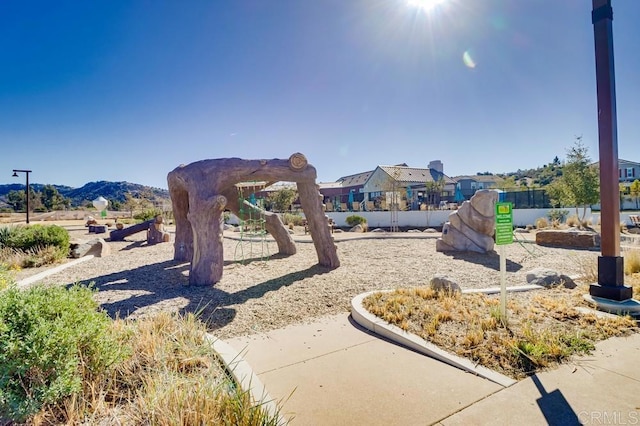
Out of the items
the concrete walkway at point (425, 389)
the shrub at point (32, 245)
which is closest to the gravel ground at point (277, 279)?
the shrub at point (32, 245)

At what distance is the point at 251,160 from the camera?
22.7 ft

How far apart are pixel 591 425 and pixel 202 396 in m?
2.51

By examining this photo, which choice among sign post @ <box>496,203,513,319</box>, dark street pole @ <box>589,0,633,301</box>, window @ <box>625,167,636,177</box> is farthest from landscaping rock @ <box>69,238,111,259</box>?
window @ <box>625,167,636,177</box>

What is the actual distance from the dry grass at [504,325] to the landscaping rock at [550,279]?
50cm

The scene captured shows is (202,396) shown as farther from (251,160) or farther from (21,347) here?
(251,160)

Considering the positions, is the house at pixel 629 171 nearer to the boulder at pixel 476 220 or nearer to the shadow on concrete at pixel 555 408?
the boulder at pixel 476 220

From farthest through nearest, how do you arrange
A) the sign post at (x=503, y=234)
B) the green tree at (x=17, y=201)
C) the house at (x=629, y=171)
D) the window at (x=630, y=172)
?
1. the green tree at (x=17, y=201)
2. the window at (x=630, y=172)
3. the house at (x=629, y=171)
4. the sign post at (x=503, y=234)

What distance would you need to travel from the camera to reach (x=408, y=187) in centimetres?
3056

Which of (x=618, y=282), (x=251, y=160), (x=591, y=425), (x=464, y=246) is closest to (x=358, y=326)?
(x=591, y=425)

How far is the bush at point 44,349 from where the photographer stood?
193cm

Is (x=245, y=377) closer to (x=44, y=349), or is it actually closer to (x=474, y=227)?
(x=44, y=349)

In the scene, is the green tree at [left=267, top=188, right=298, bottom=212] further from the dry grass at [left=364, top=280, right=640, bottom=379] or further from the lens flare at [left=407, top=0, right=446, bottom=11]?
the dry grass at [left=364, top=280, right=640, bottom=379]

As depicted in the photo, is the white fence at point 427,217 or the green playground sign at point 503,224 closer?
the green playground sign at point 503,224

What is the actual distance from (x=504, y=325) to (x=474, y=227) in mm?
6773
